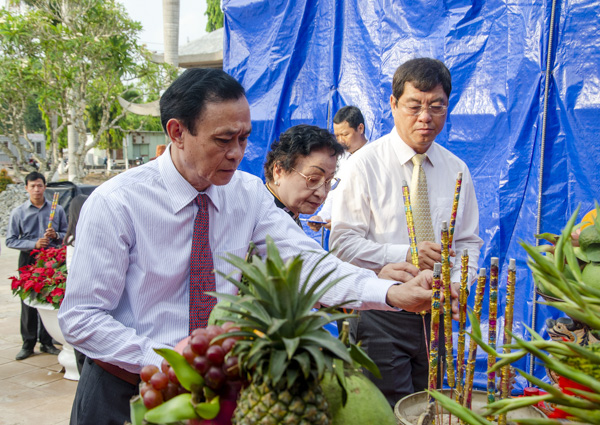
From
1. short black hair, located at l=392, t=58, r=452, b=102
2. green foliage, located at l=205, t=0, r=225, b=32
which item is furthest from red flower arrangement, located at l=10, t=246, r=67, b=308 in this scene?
green foliage, located at l=205, t=0, r=225, b=32

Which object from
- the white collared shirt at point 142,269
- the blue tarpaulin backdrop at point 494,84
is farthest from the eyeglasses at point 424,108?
the blue tarpaulin backdrop at point 494,84

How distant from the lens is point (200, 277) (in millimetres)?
1661

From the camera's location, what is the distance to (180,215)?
1704 mm

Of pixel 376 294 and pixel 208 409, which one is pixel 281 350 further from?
pixel 376 294

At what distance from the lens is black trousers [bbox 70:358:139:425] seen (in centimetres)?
162

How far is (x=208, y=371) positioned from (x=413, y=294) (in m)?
0.83

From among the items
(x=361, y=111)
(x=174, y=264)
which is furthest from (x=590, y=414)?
(x=361, y=111)

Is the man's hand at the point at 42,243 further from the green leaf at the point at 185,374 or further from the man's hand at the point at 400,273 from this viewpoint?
the green leaf at the point at 185,374

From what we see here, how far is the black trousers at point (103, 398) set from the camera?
162 cm

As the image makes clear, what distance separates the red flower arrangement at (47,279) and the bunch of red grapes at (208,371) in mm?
4112

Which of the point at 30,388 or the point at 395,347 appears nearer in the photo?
the point at 395,347

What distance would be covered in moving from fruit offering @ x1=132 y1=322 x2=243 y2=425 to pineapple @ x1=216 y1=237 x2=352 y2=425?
0.05m

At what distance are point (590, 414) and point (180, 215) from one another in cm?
126

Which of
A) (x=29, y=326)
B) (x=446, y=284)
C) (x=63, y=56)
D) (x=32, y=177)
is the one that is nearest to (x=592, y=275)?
(x=446, y=284)
